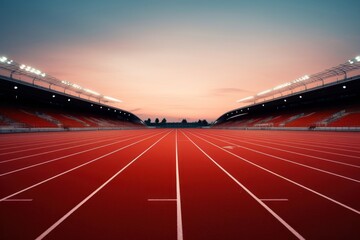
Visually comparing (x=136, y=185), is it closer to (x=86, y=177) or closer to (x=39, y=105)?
(x=86, y=177)

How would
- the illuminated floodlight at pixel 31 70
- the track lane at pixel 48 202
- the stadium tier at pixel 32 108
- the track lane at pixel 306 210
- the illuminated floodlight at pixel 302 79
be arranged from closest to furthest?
the track lane at pixel 306 210, the track lane at pixel 48 202, the illuminated floodlight at pixel 31 70, the stadium tier at pixel 32 108, the illuminated floodlight at pixel 302 79

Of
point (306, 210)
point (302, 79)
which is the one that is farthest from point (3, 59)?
point (302, 79)

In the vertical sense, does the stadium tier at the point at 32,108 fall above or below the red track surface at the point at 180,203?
above

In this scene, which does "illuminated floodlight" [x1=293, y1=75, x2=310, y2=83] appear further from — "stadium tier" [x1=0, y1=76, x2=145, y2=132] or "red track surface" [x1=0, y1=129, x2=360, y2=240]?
"stadium tier" [x1=0, y1=76, x2=145, y2=132]

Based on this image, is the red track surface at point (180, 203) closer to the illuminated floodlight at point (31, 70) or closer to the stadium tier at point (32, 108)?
the illuminated floodlight at point (31, 70)

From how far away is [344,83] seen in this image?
33.2 meters

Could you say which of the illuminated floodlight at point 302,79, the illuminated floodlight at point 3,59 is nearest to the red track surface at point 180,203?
the illuminated floodlight at point 3,59

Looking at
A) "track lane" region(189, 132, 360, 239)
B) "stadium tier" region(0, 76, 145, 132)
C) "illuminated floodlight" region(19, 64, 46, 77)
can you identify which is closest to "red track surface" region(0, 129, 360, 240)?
"track lane" region(189, 132, 360, 239)

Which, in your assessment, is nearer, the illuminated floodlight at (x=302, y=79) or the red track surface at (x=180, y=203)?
the red track surface at (x=180, y=203)

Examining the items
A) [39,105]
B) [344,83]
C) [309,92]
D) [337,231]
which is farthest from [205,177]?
→ [39,105]

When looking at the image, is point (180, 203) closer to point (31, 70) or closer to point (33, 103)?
point (31, 70)

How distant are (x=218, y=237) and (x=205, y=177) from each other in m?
3.24

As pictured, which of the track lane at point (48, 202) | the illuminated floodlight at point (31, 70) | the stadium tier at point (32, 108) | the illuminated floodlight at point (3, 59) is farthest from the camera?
the stadium tier at point (32, 108)

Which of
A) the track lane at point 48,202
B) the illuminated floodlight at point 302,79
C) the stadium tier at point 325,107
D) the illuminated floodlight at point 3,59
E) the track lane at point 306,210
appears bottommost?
the track lane at point 306,210
